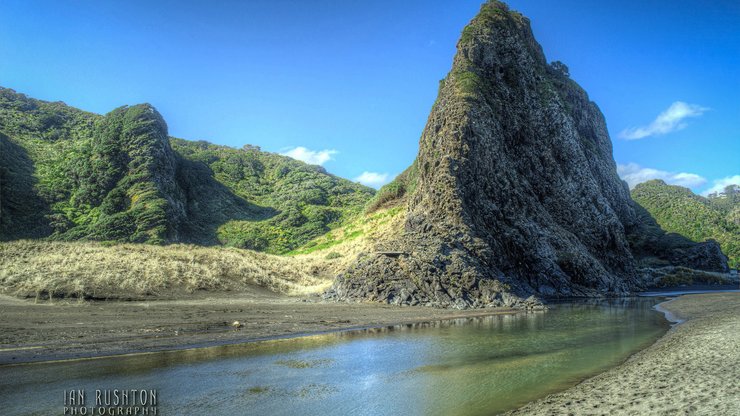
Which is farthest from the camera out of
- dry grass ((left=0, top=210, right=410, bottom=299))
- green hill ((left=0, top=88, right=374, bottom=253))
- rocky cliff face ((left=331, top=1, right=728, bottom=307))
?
green hill ((left=0, top=88, right=374, bottom=253))

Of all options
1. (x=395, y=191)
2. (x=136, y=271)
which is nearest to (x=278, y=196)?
(x=395, y=191)

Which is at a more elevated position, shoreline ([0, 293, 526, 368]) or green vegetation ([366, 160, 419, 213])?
green vegetation ([366, 160, 419, 213])

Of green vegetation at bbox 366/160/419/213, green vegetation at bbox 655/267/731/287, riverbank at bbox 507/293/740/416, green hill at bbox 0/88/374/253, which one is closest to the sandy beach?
riverbank at bbox 507/293/740/416

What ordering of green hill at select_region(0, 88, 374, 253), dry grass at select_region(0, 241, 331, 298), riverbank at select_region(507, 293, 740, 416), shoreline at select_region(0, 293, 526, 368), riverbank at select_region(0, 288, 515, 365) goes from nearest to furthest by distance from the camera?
1. riverbank at select_region(507, 293, 740, 416)
2. shoreline at select_region(0, 293, 526, 368)
3. riverbank at select_region(0, 288, 515, 365)
4. dry grass at select_region(0, 241, 331, 298)
5. green hill at select_region(0, 88, 374, 253)

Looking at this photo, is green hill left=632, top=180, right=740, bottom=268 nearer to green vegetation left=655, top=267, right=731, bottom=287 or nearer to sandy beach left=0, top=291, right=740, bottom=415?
green vegetation left=655, top=267, right=731, bottom=287

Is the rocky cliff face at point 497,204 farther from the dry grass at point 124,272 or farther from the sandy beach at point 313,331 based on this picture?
the dry grass at point 124,272

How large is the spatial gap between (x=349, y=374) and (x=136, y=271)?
23964mm

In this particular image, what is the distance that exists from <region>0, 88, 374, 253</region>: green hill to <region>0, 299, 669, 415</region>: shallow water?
178ft

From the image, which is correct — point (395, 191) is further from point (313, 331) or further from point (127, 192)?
point (313, 331)

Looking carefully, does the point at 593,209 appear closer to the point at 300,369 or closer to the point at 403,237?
the point at 403,237

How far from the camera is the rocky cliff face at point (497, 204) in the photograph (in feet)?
127

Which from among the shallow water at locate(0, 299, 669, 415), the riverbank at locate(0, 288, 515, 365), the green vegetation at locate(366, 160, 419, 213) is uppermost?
the green vegetation at locate(366, 160, 419, 213)

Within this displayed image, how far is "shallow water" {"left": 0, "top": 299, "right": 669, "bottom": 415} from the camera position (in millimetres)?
11750

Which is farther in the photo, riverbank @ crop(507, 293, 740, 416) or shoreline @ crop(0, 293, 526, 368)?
shoreline @ crop(0, 293, 526, 368)
